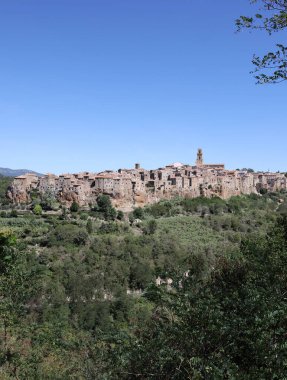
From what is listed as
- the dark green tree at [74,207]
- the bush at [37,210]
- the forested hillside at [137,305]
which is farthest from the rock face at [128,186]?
the forested hillside at [137,305]

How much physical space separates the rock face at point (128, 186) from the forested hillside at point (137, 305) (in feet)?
34.8

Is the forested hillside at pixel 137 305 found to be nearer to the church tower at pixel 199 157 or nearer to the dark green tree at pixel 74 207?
the dark green tree at pixel 74 207

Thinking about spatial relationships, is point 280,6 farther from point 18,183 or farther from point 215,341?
point 18,183

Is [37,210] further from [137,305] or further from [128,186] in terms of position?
[137,305]

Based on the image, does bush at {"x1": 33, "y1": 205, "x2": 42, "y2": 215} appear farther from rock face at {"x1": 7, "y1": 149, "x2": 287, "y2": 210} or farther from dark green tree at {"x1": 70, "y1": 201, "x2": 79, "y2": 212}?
rock face at {"x1": 7, "y1": 149, "x2": 287, "y2": 210}

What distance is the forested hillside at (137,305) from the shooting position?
534 centimetres

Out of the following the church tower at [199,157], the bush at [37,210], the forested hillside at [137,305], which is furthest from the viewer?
the church tower at [199,157]

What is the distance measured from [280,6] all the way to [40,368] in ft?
32.4

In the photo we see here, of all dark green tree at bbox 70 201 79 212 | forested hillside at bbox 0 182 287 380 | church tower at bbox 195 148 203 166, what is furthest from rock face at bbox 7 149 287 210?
church tower at bbox 195 148 203 166

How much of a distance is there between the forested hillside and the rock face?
1060 cm

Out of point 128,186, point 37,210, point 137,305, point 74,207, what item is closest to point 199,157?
point 128,186

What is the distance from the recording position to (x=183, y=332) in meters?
5.53

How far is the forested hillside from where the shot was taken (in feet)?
17.5

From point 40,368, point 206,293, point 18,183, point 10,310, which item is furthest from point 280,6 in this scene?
point 18,183
